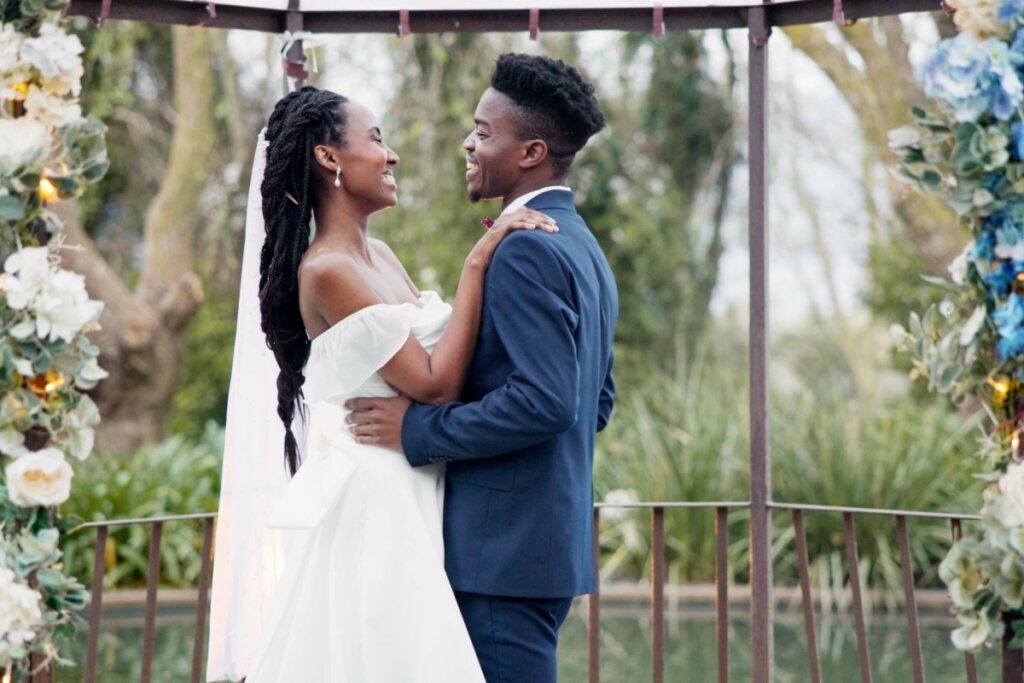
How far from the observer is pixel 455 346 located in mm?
2477

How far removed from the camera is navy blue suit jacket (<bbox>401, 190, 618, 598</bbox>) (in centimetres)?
237

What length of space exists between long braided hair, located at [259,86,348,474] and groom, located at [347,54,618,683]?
0.88 ft

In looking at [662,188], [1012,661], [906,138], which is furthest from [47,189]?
[662,188]

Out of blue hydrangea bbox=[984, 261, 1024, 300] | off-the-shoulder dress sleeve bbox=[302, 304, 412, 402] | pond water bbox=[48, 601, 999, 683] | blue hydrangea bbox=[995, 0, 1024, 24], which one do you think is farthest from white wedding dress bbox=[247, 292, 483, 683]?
pond water bbox=[48, 601, 999, 683]

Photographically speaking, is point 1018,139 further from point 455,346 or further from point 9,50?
point 9,50

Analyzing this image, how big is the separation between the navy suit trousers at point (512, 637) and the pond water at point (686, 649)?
399cm

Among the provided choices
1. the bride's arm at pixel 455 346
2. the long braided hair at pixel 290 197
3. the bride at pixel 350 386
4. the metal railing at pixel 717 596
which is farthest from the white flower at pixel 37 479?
the metal railing at pixel 717 596

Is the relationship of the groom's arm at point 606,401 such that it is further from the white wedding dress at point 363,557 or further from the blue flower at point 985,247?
the blue flower at point 985,247

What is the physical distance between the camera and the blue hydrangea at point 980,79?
2.24 meters

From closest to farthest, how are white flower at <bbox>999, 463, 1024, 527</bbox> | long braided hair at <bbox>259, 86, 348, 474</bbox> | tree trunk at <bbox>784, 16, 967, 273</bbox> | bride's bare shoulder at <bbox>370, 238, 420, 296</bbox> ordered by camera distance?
1. white flower at <bbox>999, 463, 1024, 527</bbox>
2. long braided hair at <bbox>259, 86, 348, 474</bbox>
3. bride's bare shoulder at <bbox>370, 238, 420, 296</bbox>
4. tree trunk at <bbox>784, 16, 967, 273</bbox>

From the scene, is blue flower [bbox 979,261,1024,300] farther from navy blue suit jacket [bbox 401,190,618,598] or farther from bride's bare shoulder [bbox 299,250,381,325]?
bride's bare shoulder [bbox 299,250,381,325]

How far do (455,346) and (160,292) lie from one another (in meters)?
7.37

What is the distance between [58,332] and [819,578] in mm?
6388

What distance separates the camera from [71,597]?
2570 millimetres
